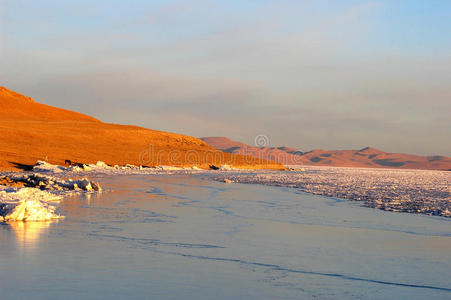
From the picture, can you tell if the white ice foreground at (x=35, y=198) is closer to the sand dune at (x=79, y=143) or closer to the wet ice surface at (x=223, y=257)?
the wet ice surface at (x=223, y=257)

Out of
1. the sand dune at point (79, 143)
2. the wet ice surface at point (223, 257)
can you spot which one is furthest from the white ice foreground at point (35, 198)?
the sand dune at point (79, 143)

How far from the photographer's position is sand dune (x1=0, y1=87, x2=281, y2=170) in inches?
2322

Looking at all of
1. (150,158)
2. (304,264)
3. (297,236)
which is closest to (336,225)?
(297,236)

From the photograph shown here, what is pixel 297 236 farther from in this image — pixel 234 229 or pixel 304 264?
pixel 304 264

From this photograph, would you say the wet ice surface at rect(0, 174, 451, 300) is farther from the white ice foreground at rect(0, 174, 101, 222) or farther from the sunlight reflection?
the white ice foreground at rect(0, 174, 101, 222)

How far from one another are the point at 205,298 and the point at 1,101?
11027 cm

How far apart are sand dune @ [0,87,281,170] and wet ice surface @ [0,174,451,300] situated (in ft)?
109

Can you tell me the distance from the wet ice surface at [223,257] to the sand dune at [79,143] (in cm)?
3313

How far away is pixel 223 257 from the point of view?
7477 millimetres

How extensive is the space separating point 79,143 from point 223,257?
69.5 metres

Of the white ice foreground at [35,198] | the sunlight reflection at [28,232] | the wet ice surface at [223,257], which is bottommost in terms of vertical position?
the wet ice surface at [223,257]

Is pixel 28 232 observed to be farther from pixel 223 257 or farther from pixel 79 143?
pixel 79 143

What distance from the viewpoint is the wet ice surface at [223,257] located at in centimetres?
561

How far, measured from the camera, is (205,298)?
5227 mm
